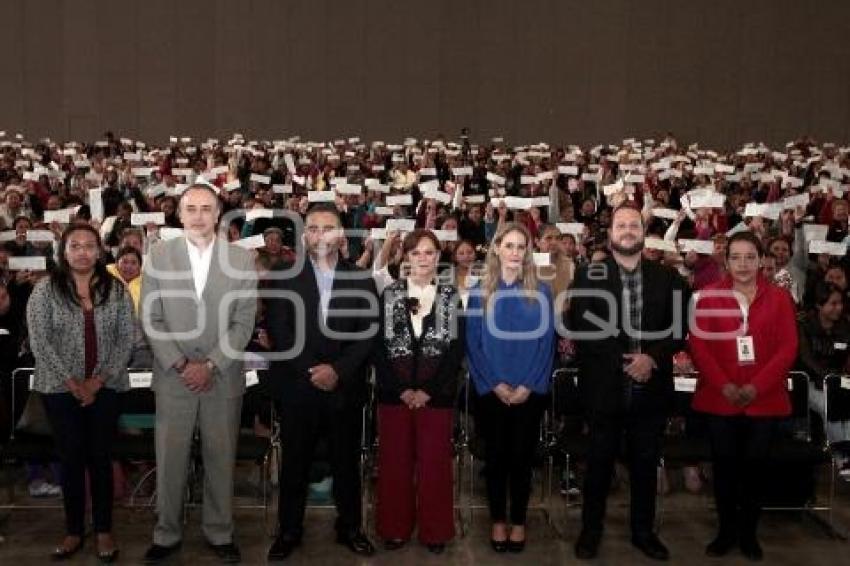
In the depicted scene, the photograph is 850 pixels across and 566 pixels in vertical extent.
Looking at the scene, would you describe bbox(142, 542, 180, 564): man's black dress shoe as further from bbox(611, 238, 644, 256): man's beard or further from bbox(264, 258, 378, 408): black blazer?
bbox(611, 238, 644, 256): man's beard

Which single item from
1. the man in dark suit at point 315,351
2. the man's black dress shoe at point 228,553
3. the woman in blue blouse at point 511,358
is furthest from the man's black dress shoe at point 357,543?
the woman in blue blouse at point 511,358

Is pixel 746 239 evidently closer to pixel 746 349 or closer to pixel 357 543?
pixel 746 349

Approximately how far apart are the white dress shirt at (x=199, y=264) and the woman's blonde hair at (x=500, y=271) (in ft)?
4.96

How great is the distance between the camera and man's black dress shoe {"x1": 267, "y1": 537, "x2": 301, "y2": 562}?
5.75 meters

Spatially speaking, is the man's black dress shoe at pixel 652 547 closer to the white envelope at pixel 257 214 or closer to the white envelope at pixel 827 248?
the white envelope at pixel 827 248

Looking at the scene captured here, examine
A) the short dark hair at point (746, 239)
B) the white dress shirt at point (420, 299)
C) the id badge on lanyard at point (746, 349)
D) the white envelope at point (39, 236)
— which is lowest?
the id badge on lanyard at point (746, 349)

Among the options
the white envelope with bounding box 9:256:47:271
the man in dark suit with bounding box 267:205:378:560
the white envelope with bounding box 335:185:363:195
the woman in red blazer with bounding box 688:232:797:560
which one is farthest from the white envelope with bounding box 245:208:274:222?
the woman in red blazer with bounding box 688:232:797:560

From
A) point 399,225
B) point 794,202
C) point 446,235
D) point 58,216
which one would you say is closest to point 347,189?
point 399,225

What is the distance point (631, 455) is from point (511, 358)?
86 cm

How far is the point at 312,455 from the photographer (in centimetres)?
582

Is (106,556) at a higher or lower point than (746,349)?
lower

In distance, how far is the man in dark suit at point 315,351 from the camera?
18.7 feet

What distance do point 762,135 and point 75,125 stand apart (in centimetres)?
1860

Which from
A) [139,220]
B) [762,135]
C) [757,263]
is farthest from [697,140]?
[757,263]
